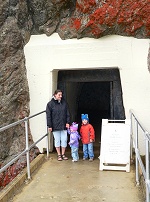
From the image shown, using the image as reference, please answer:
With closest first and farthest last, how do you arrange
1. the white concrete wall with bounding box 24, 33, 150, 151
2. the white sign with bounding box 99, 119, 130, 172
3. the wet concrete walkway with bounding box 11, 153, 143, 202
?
1. the wet concrete walkway with bounding box 11, 153, 143, 202
2. the white sign with bounding box 99, 119, 130, 172
3. the white concrete wall with bounding box 24, 33, 150, 151

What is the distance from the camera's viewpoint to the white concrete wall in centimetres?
700

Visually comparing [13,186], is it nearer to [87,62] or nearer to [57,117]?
[57,117]

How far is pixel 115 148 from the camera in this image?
6.21 m

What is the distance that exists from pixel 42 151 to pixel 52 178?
1.77 meters

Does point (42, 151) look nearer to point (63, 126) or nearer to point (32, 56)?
point (63, 126)

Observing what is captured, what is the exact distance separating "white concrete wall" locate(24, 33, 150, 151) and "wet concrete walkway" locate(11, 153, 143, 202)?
1.49 metres

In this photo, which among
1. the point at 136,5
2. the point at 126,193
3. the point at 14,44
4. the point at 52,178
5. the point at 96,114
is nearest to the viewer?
the point at 126,193

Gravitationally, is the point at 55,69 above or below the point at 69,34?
below

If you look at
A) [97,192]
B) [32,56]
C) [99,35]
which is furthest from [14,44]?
[97,192]

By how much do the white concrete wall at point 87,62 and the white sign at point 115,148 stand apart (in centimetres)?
95

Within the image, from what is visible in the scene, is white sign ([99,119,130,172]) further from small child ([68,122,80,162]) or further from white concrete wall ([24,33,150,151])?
white concrete wall ([24,33,150,151])

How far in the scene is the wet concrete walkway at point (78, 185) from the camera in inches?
189

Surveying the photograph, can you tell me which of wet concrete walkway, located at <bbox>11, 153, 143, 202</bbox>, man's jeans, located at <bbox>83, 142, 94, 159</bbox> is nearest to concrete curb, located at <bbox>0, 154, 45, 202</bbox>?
wet concrete walkway, located at <bbox>11, 153, 143, 202</bbox>

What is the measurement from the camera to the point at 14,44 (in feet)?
24.0
